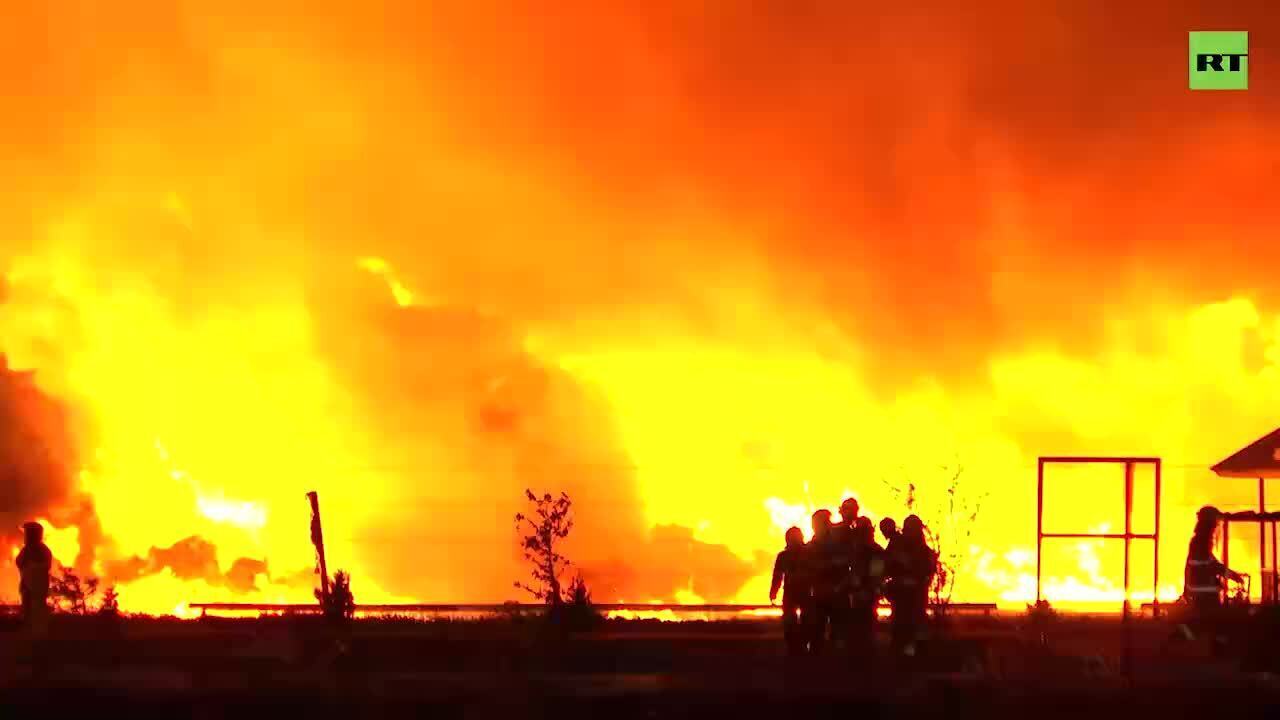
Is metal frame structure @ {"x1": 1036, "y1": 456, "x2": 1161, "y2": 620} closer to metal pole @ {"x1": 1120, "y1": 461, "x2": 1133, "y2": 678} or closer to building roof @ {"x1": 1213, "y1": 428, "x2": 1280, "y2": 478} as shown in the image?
metal pole @ {"x1": 1120, "y1": 461, "x2": 1133, "y2": 678}

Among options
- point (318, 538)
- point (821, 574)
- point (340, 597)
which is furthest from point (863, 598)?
point (340, 597)

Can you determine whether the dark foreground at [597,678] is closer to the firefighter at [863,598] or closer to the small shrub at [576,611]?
the firefighter at [863,598]

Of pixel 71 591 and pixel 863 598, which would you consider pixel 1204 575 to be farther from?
pixel 71 591

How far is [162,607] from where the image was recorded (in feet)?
108

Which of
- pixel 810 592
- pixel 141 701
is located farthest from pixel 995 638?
pixel 141 701

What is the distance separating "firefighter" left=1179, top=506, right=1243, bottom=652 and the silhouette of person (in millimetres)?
14853

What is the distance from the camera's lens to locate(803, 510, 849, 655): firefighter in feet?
64.0

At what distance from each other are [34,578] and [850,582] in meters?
11.1

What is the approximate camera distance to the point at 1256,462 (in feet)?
79.9

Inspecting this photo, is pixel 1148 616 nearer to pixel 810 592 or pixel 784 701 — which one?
pixel 810 592

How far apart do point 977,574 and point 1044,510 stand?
7.24 meters

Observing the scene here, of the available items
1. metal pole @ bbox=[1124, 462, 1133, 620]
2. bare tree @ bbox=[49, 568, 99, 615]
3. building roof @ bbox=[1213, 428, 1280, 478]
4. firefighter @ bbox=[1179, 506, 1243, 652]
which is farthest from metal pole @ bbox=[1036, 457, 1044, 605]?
bare tree @ bbox=[49, 568, 99, 615]

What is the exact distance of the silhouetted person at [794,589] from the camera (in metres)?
19.8

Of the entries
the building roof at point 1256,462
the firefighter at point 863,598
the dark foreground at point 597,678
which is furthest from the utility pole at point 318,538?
the building roof at point 1256,462
